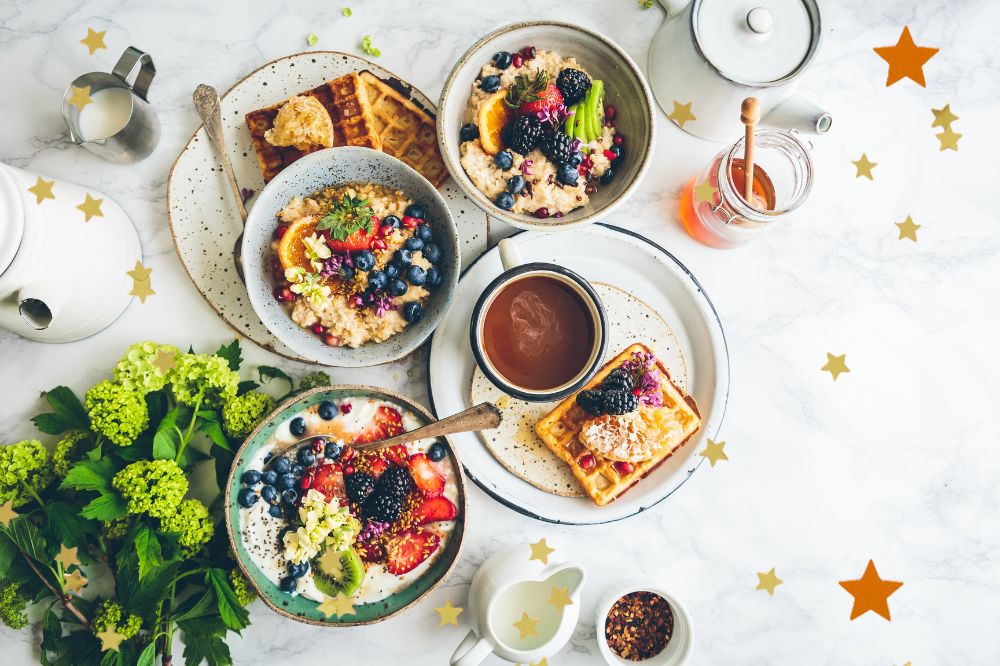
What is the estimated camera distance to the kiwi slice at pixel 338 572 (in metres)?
1.82

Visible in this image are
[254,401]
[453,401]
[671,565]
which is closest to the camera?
[254,401]

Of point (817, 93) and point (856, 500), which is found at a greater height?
point (817, 93)

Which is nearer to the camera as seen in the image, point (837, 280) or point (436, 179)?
point (436, 179)

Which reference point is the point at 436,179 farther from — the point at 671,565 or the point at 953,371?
the point at 953,371

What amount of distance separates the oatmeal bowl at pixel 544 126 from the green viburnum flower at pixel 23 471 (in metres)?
1.32

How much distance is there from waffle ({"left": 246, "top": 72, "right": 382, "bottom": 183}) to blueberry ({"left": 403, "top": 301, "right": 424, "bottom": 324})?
17.4 inches

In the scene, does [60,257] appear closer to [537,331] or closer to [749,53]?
[537,331]

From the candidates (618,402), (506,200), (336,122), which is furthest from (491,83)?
(618,402)

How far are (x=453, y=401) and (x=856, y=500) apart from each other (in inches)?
51.3

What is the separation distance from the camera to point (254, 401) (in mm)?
1852

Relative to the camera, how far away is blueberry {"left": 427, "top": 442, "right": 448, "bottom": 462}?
1876mm

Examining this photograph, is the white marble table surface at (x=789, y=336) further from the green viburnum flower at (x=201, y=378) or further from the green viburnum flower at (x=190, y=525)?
the green viburnum flower at (x=190, y=525)

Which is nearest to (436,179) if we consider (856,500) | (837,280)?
(837,280)

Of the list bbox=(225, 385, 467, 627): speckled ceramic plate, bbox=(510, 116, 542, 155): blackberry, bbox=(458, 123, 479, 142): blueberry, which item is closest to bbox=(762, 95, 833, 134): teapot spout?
bbox=(510, 116, 542, 155): blackberry
